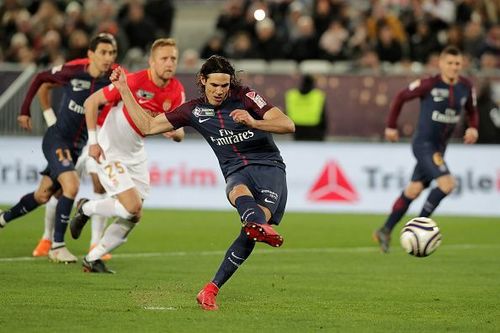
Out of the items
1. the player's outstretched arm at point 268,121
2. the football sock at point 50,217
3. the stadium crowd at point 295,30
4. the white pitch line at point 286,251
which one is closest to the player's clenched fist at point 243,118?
the player's outstretched arm at point 268,121

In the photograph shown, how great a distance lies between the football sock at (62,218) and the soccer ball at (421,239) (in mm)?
4035

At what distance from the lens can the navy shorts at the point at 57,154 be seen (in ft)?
43.2

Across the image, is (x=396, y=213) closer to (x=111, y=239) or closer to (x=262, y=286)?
(x=262, y=286)

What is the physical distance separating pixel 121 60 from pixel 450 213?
7.50 metres

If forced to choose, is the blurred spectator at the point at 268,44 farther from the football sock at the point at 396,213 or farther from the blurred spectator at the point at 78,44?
the football sock at the point at 396,213

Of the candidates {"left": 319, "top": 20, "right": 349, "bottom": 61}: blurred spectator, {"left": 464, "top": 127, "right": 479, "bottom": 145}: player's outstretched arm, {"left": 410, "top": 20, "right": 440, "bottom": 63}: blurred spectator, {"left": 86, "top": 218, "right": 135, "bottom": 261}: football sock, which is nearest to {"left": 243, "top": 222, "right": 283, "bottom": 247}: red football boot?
{"left": 86, "top": 218, "right": 135, "bottom": 261}: football sock

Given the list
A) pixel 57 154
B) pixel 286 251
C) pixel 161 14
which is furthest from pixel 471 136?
pixel 161 14

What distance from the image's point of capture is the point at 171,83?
12.4m

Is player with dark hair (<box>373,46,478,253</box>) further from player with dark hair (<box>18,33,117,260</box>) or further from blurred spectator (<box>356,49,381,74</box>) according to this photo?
blurred spectator (<box>356,49,381,74</box>)

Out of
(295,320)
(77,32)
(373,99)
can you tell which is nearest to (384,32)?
(373,99)

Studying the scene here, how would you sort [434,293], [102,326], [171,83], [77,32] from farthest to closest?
[77,32]
[171,83]
[434,293]
[102,326]

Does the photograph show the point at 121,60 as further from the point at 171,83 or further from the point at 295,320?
the point at 295,320

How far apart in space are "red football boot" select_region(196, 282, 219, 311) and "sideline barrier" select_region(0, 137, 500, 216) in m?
11.2

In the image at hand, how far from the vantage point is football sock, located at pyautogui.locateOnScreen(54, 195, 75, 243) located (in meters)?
12.9
